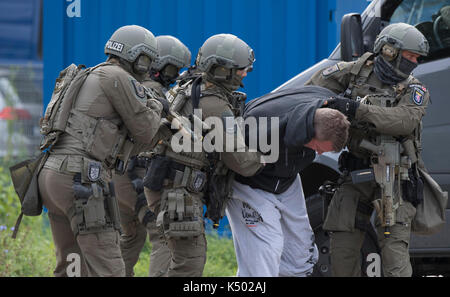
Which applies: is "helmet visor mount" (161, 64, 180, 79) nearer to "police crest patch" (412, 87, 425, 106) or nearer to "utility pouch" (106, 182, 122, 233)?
"utility pouch" (106, 182, 122, 233)

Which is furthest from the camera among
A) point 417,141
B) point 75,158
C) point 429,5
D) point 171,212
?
point 429,5

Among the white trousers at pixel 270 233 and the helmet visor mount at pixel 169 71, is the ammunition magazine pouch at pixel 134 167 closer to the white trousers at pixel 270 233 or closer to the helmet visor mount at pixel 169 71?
the helmet visor mount at pixel 169 71

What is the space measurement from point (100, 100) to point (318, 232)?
87.3 inches

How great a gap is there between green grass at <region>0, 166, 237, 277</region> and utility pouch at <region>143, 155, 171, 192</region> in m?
2.41

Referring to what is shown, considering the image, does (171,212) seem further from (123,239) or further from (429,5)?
(429,5)

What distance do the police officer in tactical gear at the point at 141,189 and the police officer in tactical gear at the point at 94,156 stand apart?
4.07ft

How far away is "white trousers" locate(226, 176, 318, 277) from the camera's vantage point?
4469 millimetres

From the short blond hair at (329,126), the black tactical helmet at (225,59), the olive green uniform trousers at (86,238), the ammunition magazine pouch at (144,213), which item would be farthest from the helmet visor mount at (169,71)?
the short blond hair at (329,126)

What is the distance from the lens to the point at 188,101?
4828 millimetres

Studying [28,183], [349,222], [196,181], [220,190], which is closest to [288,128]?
[220,190]

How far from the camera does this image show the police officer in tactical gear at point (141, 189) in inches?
228

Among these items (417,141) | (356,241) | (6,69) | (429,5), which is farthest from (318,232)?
(6,69)

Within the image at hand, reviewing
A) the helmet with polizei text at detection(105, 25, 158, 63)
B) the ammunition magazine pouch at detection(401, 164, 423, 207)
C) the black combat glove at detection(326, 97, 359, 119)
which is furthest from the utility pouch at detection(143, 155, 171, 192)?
the ammunition magazine pouch at detection(401, 164, 423, 207)

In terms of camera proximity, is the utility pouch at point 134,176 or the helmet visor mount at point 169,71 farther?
the helmet visor mount at point 169,71
